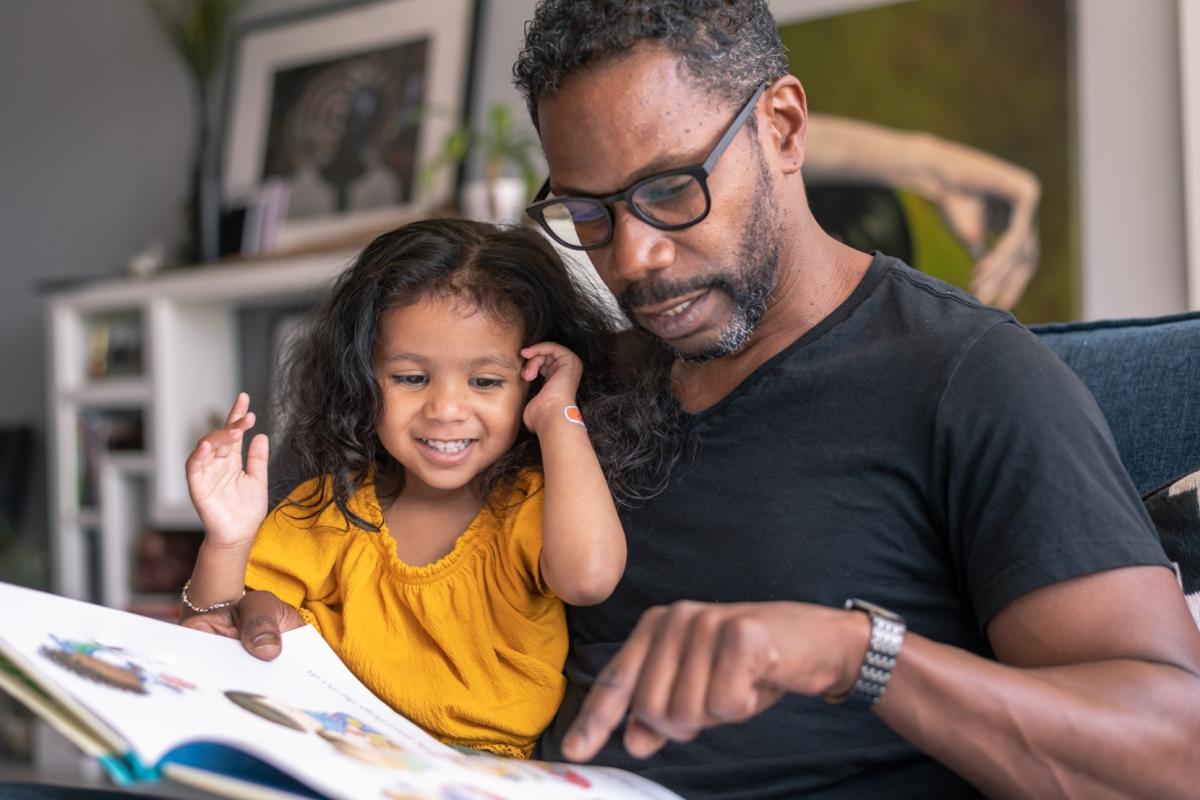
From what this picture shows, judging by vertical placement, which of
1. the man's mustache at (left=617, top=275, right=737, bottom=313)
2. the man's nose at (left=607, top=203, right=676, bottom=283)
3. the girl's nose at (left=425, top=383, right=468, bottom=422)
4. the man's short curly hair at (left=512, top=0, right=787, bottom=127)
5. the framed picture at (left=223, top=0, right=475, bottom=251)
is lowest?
the girl's nose at (left=425, top=383, right=468, bottom=422)

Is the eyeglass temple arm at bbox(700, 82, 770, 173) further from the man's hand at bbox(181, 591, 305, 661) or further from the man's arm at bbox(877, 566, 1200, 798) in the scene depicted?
the man's hand at bbox(181, 591, 305, 661)

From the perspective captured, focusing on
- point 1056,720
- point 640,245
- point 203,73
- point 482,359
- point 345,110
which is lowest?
point 1056,720

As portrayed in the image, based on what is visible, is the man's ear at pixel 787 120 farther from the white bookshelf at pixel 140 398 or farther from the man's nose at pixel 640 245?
the white bookshelf at pixel 140 398

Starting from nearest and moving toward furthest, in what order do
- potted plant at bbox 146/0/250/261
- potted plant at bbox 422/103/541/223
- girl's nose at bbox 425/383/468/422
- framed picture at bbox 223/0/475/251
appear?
girl's nose at bbox 425/383/468/422 → potted plant at bbox 422/103/541/223 → framed picture at bbox 223/0/475/251 → potted plant at bbox 146/0/250/261

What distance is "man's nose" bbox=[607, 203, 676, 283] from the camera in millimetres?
1150

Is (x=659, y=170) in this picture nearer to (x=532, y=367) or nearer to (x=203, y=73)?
(x=532, y=367)

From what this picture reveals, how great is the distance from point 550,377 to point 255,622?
16.0 inches

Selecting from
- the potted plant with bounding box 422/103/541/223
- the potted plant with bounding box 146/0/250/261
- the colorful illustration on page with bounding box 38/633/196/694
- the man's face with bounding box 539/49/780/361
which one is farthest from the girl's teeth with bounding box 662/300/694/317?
the potted plant with bounding box 146/0/250/261

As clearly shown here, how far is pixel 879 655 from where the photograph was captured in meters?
0.85

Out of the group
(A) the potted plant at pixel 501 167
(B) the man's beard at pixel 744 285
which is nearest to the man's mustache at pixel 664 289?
(B) the man's beard at pixel 744 285

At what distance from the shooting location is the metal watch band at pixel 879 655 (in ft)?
2.77

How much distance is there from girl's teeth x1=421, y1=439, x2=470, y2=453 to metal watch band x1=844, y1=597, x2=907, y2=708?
620 mm

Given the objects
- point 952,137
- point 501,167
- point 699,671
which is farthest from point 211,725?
point 501,167

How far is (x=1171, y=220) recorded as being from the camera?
96.8 inches
